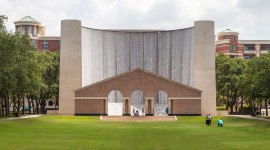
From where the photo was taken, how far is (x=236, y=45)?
15962 centimetres

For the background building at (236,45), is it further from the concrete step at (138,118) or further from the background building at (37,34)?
the concrete step at (138,118)

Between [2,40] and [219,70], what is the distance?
6035 cm

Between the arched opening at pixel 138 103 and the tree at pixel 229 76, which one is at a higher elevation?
the tree at pixel 229 76

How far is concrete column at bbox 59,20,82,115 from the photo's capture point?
100750 mm

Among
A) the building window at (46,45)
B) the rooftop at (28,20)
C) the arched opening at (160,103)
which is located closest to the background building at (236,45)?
the building window at (46,45)

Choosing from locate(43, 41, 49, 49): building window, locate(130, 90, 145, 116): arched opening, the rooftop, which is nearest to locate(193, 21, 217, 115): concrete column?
locate(130, 90, 145, 116): arched opening

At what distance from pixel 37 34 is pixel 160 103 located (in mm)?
68960

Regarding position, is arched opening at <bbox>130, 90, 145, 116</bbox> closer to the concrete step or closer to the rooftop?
the concrete step

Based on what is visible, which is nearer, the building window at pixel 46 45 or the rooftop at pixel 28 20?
the building window at pixel 46 45

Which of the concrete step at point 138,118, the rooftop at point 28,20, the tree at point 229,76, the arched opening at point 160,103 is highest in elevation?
the rooftop at point 28,20

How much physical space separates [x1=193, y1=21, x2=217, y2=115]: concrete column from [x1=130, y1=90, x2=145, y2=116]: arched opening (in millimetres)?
10868

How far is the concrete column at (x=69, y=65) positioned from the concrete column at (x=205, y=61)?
69.4 feet

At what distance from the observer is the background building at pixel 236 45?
15775cm

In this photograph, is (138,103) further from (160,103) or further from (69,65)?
(69,65)
